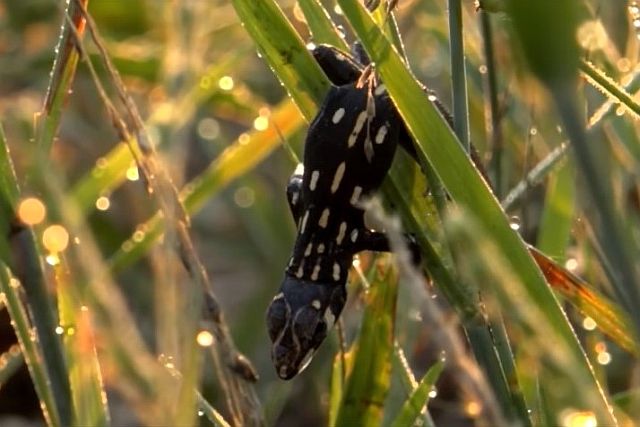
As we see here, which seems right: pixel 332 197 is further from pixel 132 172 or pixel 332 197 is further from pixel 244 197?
pixel 244 197

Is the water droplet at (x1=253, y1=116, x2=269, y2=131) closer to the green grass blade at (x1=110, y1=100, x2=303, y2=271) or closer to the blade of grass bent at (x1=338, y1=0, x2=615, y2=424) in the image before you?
the green grass blade at (x1=110, y1=100, x2=303, y2=271)

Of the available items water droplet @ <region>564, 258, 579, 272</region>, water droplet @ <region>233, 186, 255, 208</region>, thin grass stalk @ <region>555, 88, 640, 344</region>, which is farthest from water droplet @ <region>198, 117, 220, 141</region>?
thin grass stalk @ <region>555, 88, 640, 344</region>

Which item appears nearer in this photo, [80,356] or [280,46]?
[80,356]

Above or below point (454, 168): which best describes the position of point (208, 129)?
below

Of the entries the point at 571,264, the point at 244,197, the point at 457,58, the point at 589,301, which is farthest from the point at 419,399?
the point at 244,197

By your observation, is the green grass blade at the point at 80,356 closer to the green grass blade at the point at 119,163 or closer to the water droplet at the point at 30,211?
the water droplet at the point at 30,211

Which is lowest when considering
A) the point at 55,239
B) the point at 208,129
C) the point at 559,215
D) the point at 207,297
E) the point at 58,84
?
the point at 559,215

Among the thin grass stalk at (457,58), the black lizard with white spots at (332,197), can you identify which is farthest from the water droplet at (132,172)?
the thin grass stalk at (457,58)

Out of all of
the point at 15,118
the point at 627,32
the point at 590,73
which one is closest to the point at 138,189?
the point at 15,118
